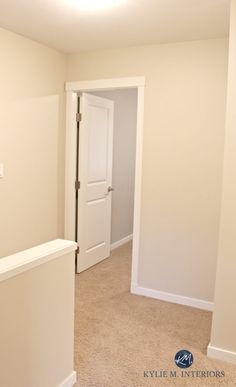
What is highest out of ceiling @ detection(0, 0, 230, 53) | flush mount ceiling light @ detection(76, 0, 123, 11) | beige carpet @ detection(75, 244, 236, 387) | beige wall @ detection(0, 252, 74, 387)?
ceiling @ detection(0, 0, 230, 53)

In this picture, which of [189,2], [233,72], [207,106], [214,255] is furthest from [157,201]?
[189,2]

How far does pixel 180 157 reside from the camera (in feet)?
10.4

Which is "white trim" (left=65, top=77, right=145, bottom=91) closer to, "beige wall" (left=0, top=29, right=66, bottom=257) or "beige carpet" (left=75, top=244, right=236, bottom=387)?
"beige wall" (left=0, top=29, right=66, bottom=257)

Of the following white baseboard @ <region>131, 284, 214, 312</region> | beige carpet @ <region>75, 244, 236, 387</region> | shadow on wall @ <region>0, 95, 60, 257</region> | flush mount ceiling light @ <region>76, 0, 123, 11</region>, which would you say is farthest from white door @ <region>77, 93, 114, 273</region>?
flush mount ceiling light @ <region>76, 0, 123, 11</region>

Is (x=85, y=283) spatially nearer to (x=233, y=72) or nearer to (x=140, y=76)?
(x=140, y=76)

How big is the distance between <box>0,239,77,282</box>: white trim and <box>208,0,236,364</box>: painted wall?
3.39 feet

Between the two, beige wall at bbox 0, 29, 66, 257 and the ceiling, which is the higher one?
the ceiling

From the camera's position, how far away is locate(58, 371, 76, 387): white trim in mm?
2038

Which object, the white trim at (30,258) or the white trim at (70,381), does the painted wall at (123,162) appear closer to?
the white trim at (70,381)

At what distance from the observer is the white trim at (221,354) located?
7.80 feet

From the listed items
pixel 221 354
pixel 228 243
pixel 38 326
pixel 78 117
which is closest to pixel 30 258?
pixel 38 326

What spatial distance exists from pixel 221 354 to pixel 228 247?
77 cm

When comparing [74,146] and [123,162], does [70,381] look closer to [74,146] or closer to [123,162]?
[74,146]

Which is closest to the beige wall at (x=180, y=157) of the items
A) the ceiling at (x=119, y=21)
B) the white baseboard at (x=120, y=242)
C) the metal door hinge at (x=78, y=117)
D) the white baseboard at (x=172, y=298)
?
the white baseboard at (x=172, y=298)
